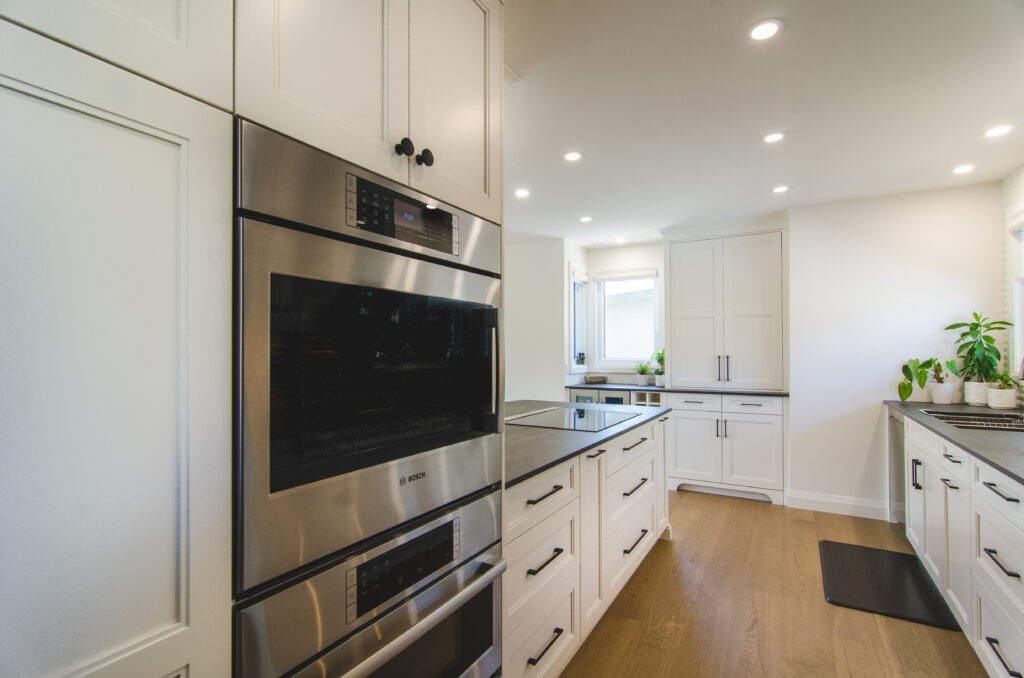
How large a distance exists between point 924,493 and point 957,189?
2289 mm

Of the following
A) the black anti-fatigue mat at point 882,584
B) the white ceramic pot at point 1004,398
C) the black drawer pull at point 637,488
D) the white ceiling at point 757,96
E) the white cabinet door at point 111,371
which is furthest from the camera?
the white ceramic pot at point 1004,398

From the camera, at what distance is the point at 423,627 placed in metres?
1.07

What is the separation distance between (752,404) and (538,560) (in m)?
3.22

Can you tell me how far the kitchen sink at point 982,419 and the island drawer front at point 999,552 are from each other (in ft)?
3.02

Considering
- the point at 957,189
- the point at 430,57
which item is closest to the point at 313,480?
the point at 430,57

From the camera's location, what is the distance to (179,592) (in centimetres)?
67

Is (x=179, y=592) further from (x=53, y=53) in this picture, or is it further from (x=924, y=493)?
(x=924, y=493)

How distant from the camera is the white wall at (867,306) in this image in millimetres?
3443

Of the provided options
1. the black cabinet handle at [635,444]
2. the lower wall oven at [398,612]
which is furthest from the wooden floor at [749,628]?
the lower wall oven at [398,612]

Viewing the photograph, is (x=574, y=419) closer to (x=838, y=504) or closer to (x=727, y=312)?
(x=727, y=312)

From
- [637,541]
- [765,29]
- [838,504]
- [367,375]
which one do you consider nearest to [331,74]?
[367,375]

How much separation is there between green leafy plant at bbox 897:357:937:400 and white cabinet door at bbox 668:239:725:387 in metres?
1.29

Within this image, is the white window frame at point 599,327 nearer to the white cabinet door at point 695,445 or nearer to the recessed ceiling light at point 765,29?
the white cabinet door at point 695,445

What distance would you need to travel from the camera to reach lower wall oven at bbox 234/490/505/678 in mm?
796
